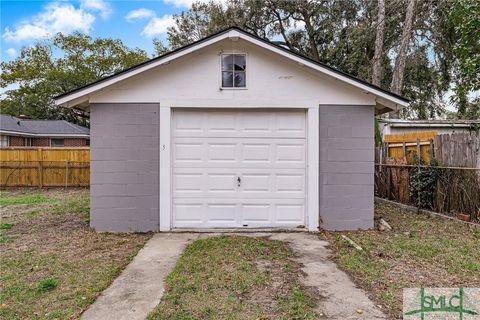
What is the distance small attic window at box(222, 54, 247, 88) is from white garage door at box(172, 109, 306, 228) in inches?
21.2

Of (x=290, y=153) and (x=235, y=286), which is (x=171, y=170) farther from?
(x=235, y=286)

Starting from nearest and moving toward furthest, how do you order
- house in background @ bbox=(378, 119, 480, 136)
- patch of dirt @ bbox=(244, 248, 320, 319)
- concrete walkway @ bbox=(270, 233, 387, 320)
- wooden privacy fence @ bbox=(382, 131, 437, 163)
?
1. concrete walkway @ bbox=(270, 233, 387, 320)
2. patch of dirt @ bbox=(244, 248, 320, 319)
3. wooden privacy fence @ bbox=(382, 131, 437, 163)
4. house in background @ bbox=(378, 119, 480, 136)

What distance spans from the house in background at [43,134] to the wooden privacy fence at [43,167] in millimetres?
8664

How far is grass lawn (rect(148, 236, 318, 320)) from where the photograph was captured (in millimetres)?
3672

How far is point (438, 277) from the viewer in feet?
15.4

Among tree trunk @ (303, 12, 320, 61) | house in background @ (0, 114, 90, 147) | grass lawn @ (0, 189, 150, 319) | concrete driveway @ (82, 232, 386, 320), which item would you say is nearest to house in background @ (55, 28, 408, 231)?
grass lawn @ (0, 189, 150, 319)

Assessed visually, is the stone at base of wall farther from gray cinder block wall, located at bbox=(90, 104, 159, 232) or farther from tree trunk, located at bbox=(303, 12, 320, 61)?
tree trunk, located at bbox=(303, 12, 320, 61)

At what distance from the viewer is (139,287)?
14.4ft

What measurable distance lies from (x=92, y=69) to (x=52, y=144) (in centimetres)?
966

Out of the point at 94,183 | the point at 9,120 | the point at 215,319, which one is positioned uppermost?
the point at 9,120

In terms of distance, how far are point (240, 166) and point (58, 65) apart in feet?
107

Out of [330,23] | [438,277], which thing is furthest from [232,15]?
[438,277]

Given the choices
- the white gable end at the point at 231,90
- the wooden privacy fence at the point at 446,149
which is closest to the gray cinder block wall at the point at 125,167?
the white gable end at the point at 231,90

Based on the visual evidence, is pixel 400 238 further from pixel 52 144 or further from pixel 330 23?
pixel 52 144
